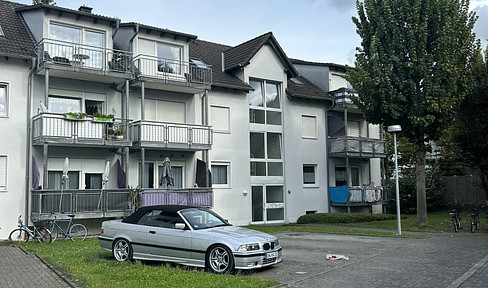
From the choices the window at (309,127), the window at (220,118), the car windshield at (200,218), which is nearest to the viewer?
the car windshield at (200,218)

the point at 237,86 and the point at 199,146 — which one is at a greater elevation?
the point at 237,86

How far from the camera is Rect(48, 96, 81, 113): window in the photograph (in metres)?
20.4

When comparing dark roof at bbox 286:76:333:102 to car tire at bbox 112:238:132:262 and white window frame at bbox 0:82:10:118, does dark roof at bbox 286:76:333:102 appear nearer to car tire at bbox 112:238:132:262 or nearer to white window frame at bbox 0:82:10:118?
white window frame at bbox 0:82:10:118

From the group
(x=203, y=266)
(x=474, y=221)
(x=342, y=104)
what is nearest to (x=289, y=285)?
(x=203, y=266)

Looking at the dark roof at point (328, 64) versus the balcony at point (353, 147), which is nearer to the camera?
the balcony at point (353, 147)

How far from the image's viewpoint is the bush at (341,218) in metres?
25.5

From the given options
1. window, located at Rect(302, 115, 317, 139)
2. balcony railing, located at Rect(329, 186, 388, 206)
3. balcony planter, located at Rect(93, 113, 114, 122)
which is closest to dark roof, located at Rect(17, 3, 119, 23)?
balcony planter, located at Rect(93, 113, 114, 122)

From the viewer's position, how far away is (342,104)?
2984 centimetres

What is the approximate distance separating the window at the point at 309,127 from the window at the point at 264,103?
2.00 m

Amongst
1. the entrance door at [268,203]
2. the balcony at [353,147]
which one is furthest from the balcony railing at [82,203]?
the balcony at [353,147]

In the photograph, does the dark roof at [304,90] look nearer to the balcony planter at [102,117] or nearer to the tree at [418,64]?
the tree at [418,64]

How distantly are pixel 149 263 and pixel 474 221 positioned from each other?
1417cm

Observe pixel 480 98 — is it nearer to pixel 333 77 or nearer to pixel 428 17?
pixel 428 17

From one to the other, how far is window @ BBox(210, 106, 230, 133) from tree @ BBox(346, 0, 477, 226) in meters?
6.94
